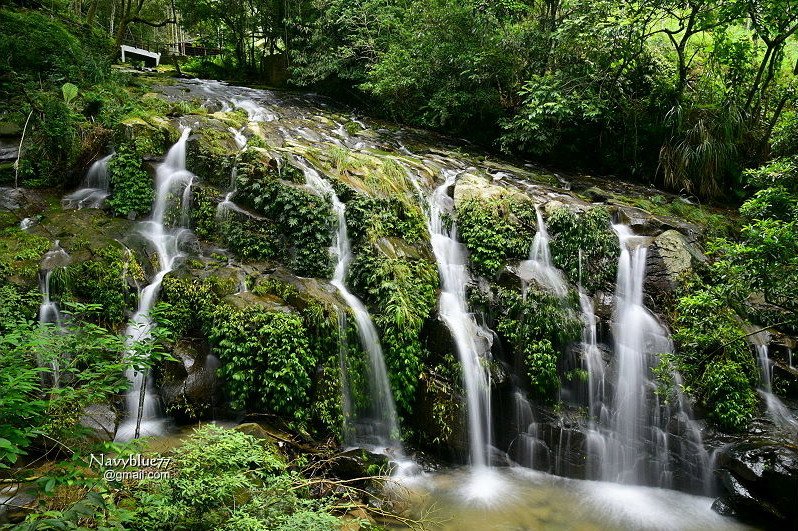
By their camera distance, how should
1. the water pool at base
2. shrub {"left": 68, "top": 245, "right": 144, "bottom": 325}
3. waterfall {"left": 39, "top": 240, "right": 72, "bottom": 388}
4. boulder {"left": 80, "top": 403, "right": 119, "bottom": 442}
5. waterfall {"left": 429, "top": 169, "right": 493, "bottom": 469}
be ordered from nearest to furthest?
1. boulder {"left": 80, "top": 403, "right": 119, "bottom": 442}
2. the water pool at base
3. waterfall {"left": 39, "top": 240, "right": 72, "bottom": 388}
4. shrub {"left": 68, "top": 245, "right": 144, "bottom": 325}
5. waterfall {"left": 429, "top": 169, "right": 493, "bottom": 469}

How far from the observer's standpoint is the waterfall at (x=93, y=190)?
804 centimetres

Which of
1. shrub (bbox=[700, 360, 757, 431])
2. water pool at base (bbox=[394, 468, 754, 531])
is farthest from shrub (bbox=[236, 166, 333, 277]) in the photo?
shrub (bbox=[700, 360, 757, 431])

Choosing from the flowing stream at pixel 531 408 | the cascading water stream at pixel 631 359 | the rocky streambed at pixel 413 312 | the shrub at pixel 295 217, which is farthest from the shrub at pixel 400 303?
the cascading water stream at pixel 631 359

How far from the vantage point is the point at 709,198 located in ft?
36.1

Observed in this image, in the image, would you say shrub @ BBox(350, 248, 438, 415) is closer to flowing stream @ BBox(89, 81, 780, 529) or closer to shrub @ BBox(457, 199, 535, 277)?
flowing stream @ BBox(89, 81, 780, 529)

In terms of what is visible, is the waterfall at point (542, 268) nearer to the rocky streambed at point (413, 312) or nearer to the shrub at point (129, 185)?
the rocky streambed at point (413, 312)

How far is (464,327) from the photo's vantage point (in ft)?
23.8

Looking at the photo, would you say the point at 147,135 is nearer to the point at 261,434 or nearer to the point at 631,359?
the point at 261,434

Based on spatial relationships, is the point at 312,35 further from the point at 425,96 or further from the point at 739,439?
the point at 739,439

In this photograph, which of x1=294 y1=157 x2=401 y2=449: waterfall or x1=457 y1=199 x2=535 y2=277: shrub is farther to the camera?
x1=457 y1=199 x2=535 y2=277: shrub

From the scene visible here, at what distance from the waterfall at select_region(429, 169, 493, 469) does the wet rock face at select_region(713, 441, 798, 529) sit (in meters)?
3.09

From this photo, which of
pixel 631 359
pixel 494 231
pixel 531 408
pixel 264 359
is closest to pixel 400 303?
pixel 264 359

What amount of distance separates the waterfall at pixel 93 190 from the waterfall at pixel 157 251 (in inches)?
35.6

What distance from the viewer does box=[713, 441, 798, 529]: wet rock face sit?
5.54 metres
